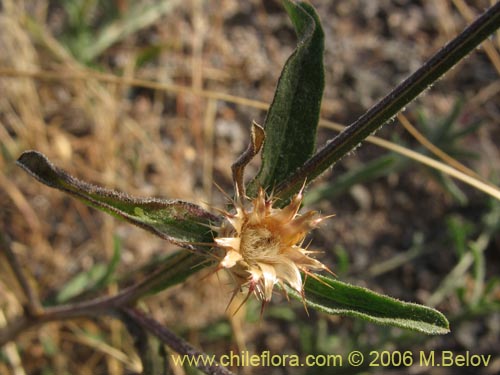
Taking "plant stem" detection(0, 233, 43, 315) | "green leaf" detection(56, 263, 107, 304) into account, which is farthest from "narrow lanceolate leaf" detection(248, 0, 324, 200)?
"green leaf" detection(56, 263, 107, 304)

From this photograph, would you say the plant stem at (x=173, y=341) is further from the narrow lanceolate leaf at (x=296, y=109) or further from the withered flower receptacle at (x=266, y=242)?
the narrow lanceolate leaf at (x=296, y=109)

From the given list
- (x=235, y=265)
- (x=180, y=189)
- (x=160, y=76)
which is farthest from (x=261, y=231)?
(x=160, y=76)

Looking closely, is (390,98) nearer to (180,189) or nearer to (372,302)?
(372,302)

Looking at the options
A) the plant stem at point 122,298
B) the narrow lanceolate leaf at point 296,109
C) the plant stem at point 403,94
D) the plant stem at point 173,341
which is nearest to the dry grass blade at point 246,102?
the narrow lanceolate leaf at point 296,109

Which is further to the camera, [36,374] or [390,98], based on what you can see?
[36,374]

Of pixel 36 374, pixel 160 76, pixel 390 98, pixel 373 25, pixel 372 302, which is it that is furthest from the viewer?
pixel 373 25

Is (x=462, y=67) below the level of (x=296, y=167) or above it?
above

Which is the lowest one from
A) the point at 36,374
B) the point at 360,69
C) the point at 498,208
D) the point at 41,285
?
the point at 36,374

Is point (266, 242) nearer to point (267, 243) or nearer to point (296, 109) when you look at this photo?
point (267, 243)
